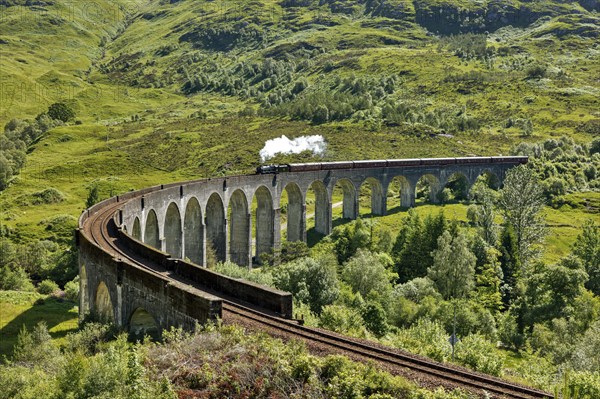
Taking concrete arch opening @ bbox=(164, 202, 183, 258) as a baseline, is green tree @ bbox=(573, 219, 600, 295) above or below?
below

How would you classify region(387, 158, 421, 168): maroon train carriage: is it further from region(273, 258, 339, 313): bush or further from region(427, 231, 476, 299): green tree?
region(273, 258, 339, 313): bush

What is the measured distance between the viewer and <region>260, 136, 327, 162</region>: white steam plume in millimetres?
124062

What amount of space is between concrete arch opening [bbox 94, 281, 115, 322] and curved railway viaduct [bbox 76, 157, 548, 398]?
0.06m

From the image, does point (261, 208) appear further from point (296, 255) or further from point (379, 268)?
point (379, 268)

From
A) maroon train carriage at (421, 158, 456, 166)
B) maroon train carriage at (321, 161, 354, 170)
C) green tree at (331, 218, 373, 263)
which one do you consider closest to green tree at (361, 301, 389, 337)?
green tree at (331, 218, 373, 263)

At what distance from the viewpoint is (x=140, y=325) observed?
31.0 m

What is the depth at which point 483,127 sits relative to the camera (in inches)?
5787

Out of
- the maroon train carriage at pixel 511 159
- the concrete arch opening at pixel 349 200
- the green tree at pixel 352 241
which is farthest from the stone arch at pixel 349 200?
the maroon train carriage at pixel 511 159

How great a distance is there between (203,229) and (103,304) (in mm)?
26428

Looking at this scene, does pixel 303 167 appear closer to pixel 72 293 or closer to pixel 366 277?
pixel 366 277

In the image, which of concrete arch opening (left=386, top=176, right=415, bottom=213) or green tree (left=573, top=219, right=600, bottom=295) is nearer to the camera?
green tree (left=573, top=219, right=600, bottom=295)

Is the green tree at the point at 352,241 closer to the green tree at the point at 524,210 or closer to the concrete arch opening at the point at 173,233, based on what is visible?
the green tree at the point at 524,210

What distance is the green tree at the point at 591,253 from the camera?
58.0 metres

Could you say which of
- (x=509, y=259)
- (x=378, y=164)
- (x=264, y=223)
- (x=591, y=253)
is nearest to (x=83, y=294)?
(x=264, y=223)
